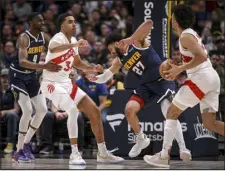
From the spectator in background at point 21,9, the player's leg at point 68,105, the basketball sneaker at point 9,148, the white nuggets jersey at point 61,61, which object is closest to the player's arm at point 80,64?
the white nuggets jersey at point 61,61

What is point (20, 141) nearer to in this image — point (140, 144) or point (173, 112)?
point (140, 144)

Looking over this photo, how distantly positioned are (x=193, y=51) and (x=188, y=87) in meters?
0.50

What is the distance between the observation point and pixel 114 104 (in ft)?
39.2

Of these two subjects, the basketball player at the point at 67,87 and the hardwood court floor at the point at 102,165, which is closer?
the hardwood court floor at the point at 102,165

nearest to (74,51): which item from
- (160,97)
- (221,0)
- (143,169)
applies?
(160,97)

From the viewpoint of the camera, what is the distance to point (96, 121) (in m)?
9.62

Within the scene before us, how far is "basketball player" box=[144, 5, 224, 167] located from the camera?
8.43 meters

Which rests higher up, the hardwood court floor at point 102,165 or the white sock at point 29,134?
the white sock at point 29,134

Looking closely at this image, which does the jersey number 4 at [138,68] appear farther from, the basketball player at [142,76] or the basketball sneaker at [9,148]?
the basketball sneaker at [9,148]

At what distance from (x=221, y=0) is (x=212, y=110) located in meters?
8.07

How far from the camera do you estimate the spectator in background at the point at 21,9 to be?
17417 mm

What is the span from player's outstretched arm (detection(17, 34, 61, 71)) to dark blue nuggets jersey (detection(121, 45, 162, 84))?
105 cm

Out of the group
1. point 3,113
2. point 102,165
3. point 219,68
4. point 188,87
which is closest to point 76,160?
point 102,165

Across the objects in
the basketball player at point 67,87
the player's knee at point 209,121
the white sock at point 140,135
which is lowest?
the white sock at point 140,135
